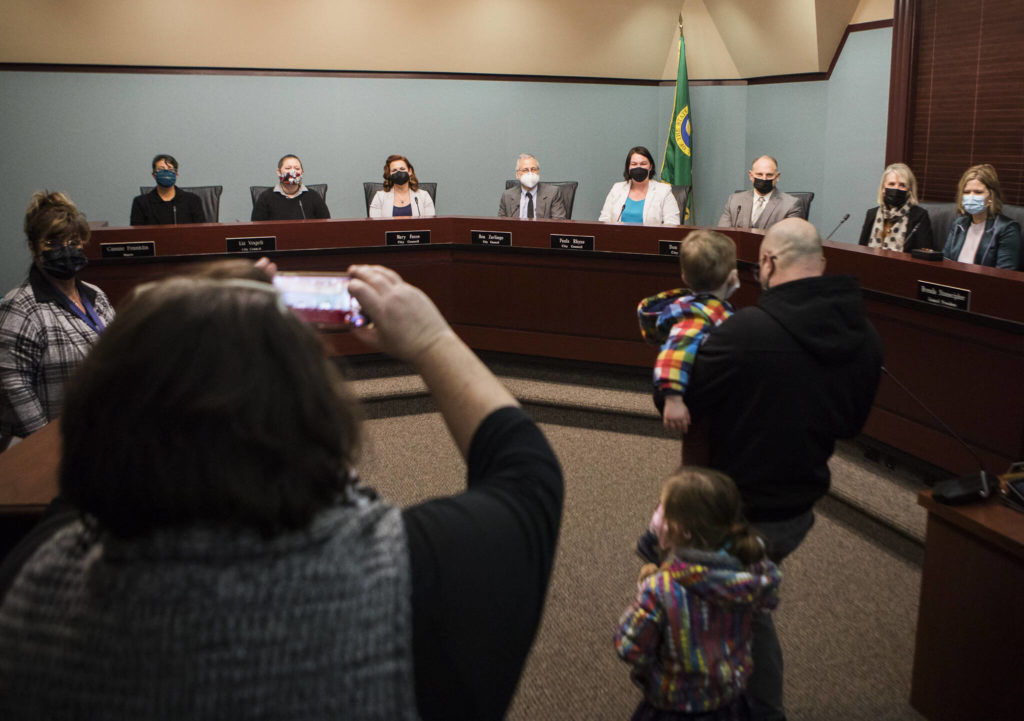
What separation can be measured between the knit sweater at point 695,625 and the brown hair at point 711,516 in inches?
1.2

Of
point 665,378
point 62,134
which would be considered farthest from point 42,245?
point 62,134

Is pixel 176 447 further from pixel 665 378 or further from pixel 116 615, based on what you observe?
pixel 665 378

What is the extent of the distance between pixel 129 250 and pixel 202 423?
14.2 feet

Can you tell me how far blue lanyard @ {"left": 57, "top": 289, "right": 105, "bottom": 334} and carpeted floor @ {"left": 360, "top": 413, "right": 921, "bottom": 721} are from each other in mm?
952

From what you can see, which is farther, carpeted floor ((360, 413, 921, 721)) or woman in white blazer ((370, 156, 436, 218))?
woman in white blazer ((370, 156, 436, 218))

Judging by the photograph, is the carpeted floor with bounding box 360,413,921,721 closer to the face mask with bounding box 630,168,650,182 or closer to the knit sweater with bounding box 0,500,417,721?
the knit sweater with bounding box 0,500,417,721

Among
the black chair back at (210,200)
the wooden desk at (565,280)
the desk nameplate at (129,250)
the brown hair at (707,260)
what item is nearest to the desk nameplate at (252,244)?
the wooden desk at (565,280)

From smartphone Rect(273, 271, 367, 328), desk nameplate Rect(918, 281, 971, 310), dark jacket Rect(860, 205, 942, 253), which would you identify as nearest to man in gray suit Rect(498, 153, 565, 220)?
dark jacket Rect(860, 205, 942, 253)

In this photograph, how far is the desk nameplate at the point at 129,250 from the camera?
4516mm

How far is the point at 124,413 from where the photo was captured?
25.4 inches

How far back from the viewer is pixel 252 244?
15.6 feet

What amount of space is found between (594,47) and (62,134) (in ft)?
15.4

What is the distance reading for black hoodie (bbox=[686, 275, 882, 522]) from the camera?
2.04 m

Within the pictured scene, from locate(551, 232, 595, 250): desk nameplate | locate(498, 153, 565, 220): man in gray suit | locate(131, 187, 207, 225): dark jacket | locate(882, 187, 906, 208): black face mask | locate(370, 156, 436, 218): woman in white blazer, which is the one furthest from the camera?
locate(498, 153, 565, 220): man in gray suit
